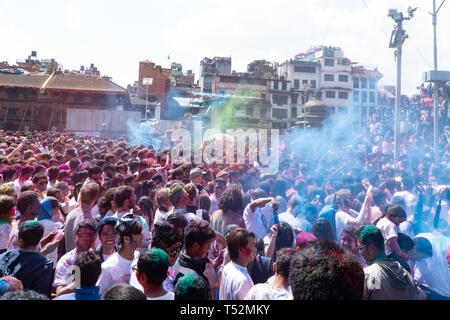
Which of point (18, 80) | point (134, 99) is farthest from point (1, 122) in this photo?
point (134, 99)

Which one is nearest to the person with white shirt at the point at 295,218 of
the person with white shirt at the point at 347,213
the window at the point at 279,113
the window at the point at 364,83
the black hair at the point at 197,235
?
the person with white shirt at the point at 347,213

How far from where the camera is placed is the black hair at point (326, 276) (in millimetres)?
2165

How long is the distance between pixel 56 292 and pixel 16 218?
6.19 ft

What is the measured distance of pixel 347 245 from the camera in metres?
4.34

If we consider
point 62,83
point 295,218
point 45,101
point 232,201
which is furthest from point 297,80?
point 232,201

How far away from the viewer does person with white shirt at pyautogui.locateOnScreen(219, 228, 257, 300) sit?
3.42m

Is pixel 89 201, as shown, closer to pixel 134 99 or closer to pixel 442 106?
pixel 442 106

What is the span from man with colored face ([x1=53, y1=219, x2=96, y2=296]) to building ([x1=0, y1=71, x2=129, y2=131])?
40.9m

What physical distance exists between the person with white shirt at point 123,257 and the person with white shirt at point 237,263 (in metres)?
Result: 0.89

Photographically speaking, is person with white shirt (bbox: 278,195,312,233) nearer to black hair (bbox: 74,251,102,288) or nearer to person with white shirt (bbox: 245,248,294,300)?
person with white shirt (bbox: 245,248,294,300)

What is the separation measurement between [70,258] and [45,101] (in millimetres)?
44322

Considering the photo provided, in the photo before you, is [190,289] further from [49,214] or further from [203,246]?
[49,214]

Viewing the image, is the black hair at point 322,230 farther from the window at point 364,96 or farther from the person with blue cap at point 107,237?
the window at point 364,96

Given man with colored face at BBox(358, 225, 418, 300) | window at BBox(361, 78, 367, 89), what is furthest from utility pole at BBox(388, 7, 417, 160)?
window at BBox(361, 78, 367, 89)
